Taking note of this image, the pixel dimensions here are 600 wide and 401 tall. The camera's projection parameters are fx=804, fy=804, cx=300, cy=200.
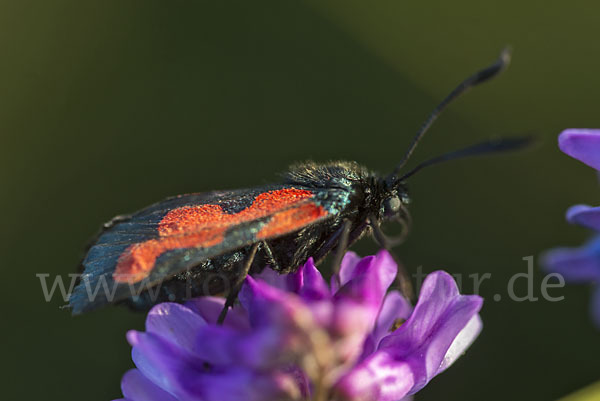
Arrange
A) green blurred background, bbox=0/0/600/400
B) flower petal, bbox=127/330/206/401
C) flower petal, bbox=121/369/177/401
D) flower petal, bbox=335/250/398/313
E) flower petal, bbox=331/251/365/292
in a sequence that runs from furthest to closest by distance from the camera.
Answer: green blurred background, bbox=0/0/600/400, flower petal, bbox=331/251/365/292, flower petal, bbox=121/369/177/401, flower petal, bbox=127/330/206/401, flower petal, bbox=335/250/398/313

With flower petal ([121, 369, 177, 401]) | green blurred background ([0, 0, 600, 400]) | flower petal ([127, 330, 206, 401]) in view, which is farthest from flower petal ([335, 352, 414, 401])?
green blurred background ([0, 0, 600, 400])

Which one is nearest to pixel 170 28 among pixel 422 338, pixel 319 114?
pixel 319 114

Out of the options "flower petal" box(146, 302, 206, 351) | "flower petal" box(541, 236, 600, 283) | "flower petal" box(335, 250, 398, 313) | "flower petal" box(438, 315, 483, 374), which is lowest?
"flower petal" box(146, 302, 206, 351)

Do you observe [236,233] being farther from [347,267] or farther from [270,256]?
[347,267]

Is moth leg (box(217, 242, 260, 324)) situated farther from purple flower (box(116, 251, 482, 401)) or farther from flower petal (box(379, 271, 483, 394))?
flower petal (box(379, 271, 483, 394))

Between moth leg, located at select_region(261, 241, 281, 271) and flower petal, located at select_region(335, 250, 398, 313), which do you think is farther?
moth leg, located at select_region(261, 241, 281, 271)

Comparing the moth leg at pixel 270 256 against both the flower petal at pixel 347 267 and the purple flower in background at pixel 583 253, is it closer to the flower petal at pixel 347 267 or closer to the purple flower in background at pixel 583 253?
the flower petal at pixel 347 267
